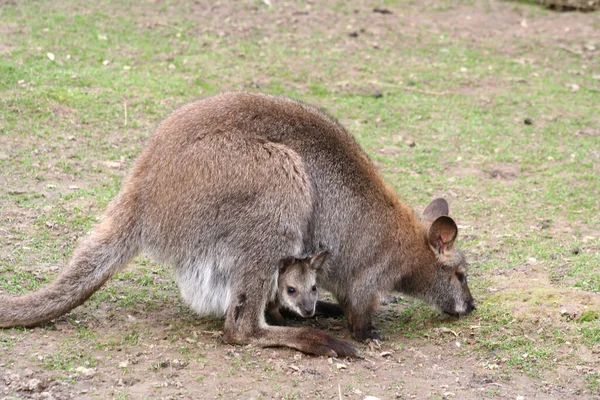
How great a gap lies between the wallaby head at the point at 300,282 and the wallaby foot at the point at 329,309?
640 millimetres

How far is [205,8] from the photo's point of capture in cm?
1107

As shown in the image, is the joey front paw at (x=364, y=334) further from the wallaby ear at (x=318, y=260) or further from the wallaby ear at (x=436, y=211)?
the wallaby ear at (x=436, y=211)

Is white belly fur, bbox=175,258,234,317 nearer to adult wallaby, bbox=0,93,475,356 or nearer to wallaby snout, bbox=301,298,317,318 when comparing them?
adult wallaby, bbox=0,93,475,356

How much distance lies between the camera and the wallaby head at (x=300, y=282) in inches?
211

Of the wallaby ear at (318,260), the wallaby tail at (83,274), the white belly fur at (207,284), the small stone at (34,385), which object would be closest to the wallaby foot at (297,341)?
the white belly fur at (207,284)

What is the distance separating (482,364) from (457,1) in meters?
8.08

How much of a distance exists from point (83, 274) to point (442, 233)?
2127 mm

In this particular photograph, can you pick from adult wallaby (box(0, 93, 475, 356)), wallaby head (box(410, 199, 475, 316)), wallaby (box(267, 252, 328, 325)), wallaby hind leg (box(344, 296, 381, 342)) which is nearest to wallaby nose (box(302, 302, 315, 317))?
wallaby (box(267, 252, 328, 325))

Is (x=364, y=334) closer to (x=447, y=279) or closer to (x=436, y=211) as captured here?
(x=447, y=279)

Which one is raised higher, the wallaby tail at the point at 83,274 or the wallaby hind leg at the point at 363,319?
the wallaby tail at the point at 83,274

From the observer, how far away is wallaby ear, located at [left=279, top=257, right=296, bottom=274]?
17.3ft

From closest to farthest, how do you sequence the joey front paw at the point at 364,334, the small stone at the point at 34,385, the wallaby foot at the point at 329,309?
the small stone at the point at 34,385 → the joey front paw at the point at 364,334 → the wallaby foot at the point at 329,309

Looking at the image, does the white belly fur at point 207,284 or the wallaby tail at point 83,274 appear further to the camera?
the white belly fur at point 207,284

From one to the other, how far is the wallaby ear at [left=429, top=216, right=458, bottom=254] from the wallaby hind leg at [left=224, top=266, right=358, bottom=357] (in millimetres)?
911
